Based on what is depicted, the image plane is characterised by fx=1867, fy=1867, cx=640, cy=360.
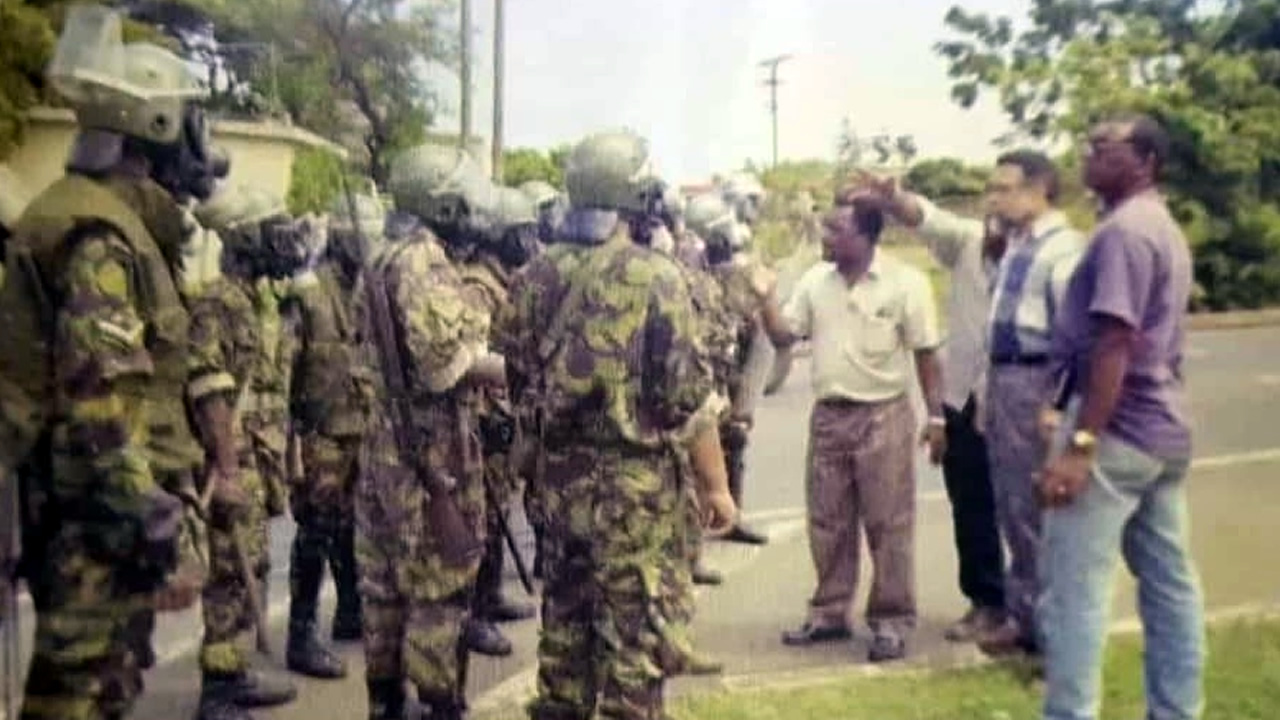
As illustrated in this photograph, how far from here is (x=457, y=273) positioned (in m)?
2.80

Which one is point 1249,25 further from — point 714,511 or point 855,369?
point 714,511

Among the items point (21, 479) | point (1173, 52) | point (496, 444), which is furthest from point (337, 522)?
point (1173, 52)

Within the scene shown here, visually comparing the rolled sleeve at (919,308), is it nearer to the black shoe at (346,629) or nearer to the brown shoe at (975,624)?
the brown shoe at (975,624)

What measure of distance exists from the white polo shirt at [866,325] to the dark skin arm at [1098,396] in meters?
0.24

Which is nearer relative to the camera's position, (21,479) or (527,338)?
(21,479)

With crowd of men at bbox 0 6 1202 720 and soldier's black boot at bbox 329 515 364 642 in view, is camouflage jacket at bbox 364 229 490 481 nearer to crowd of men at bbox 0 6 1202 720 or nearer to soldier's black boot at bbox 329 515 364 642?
crowd of men at bbox 0 6 1202 720

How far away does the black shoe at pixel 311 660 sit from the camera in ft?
9.33

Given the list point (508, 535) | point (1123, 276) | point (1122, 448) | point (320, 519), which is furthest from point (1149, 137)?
point (320, 519)

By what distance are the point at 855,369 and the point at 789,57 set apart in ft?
1.57

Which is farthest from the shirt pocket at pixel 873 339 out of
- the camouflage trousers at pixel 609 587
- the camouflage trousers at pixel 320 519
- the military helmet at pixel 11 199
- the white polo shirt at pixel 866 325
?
the military helmet at pixel 11 199

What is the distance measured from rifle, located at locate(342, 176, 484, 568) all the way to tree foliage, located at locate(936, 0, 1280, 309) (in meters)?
0.90

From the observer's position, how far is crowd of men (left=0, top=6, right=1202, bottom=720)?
2635 millimetres

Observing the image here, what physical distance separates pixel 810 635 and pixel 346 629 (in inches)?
28.5

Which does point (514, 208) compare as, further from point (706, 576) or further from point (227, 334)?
point (706, 576)
